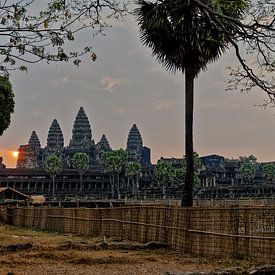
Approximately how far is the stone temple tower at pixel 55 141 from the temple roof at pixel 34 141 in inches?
159

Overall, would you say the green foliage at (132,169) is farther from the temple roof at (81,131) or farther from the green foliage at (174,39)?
the green foliage at (174,39)

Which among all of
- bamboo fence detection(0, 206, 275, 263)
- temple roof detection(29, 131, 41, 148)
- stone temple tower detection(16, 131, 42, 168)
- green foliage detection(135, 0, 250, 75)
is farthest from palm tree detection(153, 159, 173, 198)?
green foliage detection(135, 0, 250, 75)

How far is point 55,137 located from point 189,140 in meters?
103

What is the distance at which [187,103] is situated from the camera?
17109mm

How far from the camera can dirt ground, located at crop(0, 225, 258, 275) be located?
991 centimetres

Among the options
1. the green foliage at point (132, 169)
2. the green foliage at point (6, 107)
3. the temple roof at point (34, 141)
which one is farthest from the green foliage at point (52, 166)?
the green foliage at point (6, 107)

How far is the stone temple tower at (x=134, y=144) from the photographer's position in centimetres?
12006

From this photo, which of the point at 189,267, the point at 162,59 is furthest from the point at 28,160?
the point at 189,267

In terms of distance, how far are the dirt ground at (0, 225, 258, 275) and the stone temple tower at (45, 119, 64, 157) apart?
9871 cm

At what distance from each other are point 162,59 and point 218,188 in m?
60.0

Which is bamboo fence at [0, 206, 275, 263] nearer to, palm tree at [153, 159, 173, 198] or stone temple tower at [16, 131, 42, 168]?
palm tree at [153, 159, 173, 198]

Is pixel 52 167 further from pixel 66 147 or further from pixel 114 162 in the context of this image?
pixel 66 147

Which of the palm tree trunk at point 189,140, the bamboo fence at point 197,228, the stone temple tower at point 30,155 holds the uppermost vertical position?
the stone temple tower at point 30,155

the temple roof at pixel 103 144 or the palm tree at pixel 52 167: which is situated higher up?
the temple roof at pixel 103 144
